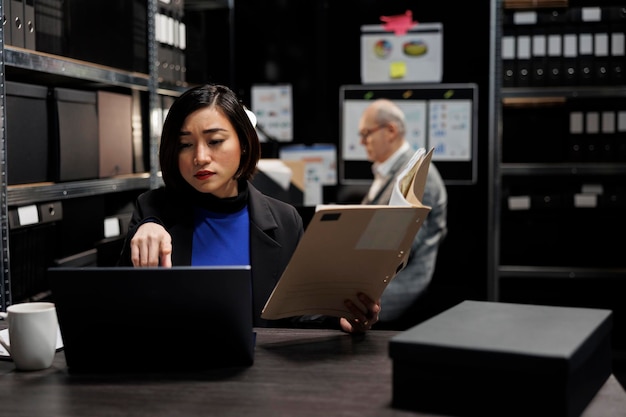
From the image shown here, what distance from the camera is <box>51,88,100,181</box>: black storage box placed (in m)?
2.68

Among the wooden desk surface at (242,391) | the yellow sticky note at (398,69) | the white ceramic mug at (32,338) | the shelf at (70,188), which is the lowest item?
the wooden desk surface at (242,391)

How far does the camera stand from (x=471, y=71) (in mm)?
4438

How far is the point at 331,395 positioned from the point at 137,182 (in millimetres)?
2407

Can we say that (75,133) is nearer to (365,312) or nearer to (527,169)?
(365,312)

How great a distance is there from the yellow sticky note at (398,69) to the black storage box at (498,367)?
351 cm

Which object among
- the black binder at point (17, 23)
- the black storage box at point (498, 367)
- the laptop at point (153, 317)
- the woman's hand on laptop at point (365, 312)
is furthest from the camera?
the black binder at point (17, 23)

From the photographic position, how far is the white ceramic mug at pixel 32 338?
1.26m

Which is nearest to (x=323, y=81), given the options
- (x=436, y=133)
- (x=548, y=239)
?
(x=436, y=133)

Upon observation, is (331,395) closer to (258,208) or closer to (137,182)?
(258,208)

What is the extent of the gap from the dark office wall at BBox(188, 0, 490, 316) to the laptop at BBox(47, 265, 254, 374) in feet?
10.7

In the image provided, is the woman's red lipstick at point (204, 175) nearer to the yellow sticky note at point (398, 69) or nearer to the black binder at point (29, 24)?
the black binder at point (29, 24)

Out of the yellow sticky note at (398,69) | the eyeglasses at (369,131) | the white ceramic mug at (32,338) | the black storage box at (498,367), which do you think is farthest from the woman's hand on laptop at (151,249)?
the yellow sticky note at (398,69)

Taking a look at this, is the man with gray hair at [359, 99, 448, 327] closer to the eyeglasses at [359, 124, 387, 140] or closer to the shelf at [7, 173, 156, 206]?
the eyeglasses at [359, 124, 387, 140]

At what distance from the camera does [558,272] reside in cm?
412
